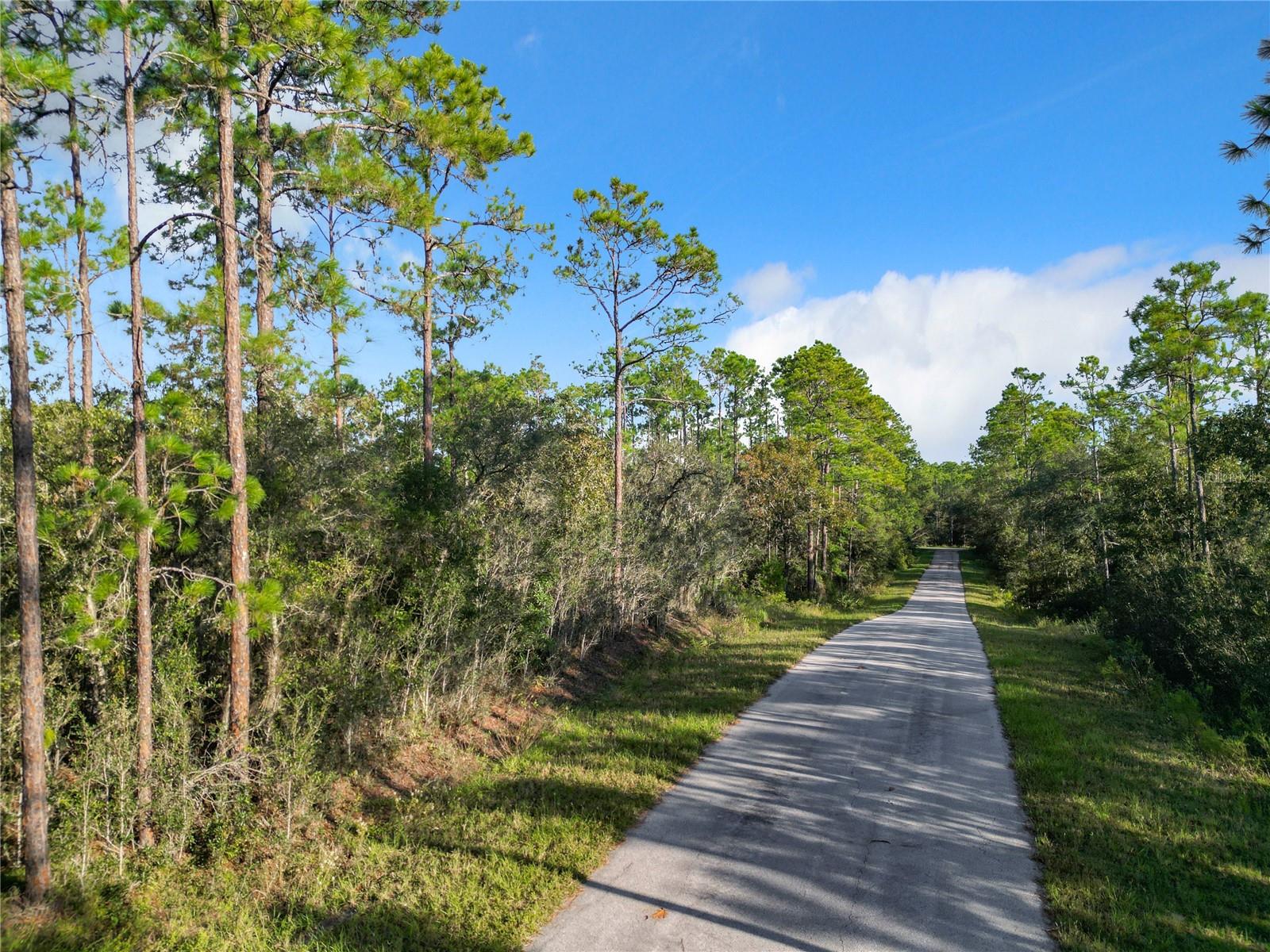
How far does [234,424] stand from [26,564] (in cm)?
185

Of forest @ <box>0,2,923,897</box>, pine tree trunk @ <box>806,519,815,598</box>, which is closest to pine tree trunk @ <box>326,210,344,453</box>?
forest @ <box>0,2,923,897</box>

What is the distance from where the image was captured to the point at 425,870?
5.18 meters

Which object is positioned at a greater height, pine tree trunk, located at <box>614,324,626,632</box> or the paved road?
pine tree trunk, located at <box>614,324,626,632</box>

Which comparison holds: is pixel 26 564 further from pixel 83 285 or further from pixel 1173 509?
pixel 1173 509

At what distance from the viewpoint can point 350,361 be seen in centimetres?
728

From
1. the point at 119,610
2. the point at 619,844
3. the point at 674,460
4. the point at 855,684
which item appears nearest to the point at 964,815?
the point at 619,844

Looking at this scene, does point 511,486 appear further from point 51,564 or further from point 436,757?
point 51,564

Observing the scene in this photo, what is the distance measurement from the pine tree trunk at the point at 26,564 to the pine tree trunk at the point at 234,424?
138 cm

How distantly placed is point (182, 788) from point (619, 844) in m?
3.51

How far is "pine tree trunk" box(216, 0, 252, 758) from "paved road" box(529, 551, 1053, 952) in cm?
341

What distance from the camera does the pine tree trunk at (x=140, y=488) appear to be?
501 cm

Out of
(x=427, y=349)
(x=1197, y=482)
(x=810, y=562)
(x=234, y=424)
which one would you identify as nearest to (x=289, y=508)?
(x=234, y=424)

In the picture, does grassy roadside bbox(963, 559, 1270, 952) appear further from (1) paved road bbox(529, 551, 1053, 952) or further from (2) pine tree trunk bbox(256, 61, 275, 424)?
(2) pine tree trunk bbox(256, 61, 275, 424)

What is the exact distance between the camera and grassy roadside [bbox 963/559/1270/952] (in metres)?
4.26
